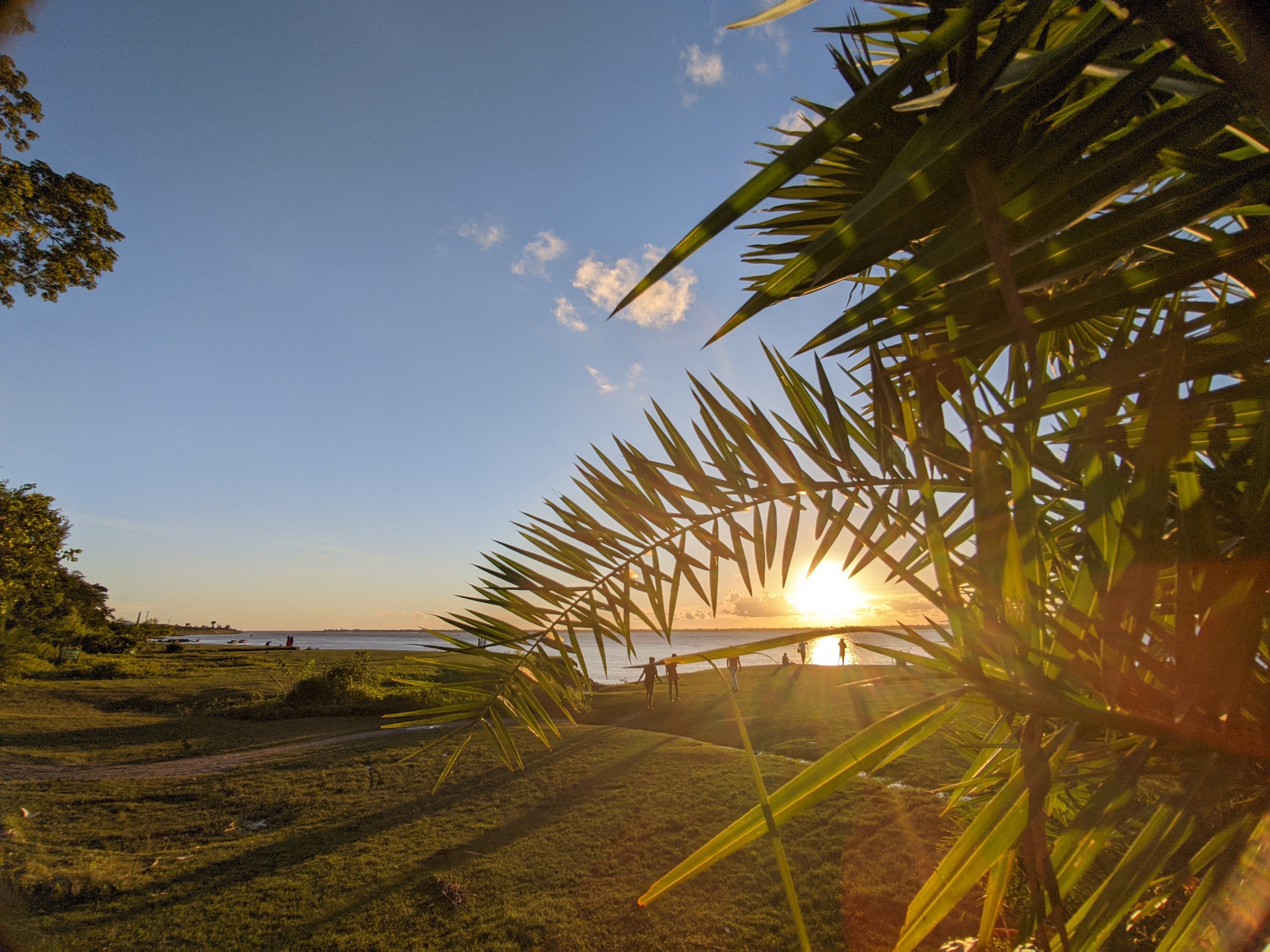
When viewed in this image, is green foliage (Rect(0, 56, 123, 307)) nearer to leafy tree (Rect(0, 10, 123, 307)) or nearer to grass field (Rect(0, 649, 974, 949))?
leafy tree (Rect(0, 10, 123, 307))

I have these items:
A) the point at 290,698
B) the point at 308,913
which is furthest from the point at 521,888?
the point at 290,698

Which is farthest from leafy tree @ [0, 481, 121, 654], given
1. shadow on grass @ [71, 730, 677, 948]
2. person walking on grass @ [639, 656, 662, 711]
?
person walking on grass @ [639, 656, 662, 711]

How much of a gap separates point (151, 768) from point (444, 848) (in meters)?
6.06

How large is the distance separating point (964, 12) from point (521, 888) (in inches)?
232

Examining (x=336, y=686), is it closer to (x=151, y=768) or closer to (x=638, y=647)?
(x=151, y=768)

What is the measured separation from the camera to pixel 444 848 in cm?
539

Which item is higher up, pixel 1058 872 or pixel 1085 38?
pixel 1085 38

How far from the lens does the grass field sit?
3861 millimetres

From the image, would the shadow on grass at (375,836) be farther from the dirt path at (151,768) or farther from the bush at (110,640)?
the bush at (110,640)

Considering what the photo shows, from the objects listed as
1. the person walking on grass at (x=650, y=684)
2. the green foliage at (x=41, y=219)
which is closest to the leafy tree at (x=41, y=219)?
the green foliage at (x=41, y=219)

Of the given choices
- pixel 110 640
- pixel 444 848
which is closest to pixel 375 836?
pixel 444 848

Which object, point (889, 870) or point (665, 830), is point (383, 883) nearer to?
point (665, 830)

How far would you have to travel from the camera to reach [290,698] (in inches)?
524

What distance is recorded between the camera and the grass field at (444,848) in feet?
12.7
